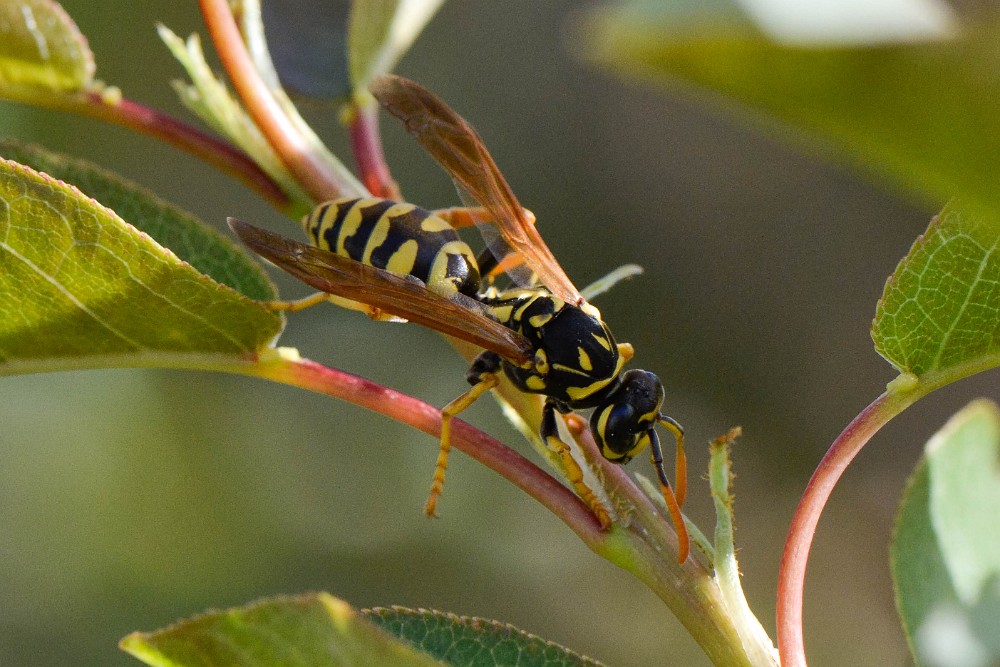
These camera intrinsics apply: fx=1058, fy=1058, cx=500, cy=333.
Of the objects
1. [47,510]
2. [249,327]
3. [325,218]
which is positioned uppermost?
[325,218]

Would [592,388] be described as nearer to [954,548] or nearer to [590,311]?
[590,311]

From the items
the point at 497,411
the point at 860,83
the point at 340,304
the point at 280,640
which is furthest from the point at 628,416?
the point at 497,411

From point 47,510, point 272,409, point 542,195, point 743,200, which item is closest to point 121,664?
point 47,510

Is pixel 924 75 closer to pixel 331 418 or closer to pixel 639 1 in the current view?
pixel 639 1

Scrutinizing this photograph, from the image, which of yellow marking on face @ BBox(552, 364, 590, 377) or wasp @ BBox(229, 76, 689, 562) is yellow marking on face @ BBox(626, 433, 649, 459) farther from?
yellow marking on face @ BBox(552, 364, 590, 377)

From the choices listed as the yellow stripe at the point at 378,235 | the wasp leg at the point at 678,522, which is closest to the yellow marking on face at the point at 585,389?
the wasp leg at the point at 678,522

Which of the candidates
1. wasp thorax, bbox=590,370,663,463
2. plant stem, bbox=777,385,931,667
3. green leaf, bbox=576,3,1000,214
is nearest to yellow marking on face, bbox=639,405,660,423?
wasp thorax, bbox=590,370,663,463

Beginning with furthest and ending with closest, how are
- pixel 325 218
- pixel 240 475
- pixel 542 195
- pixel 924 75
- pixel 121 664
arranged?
pixel 542 195 < pixel 240 475 < pixel 121 664 < pixel 325 218 < pixel 924 75
